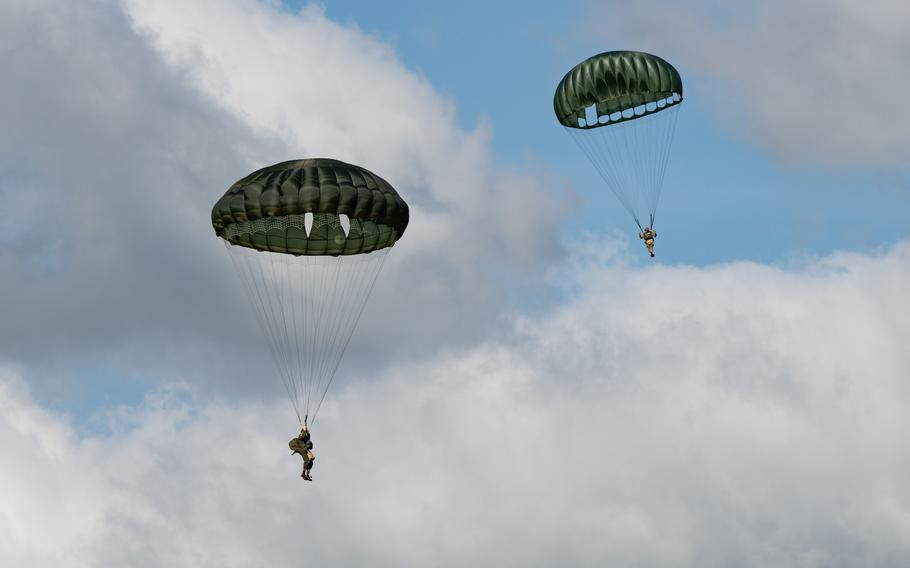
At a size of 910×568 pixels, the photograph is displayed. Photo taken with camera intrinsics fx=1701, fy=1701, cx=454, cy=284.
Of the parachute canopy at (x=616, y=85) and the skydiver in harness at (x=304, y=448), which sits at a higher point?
the parachute canopy at (x=616, y=85)

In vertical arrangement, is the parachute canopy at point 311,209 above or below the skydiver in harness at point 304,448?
above

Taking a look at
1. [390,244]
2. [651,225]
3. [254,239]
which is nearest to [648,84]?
[651,225]

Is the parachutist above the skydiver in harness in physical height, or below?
above

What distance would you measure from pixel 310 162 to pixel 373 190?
2.71 metres

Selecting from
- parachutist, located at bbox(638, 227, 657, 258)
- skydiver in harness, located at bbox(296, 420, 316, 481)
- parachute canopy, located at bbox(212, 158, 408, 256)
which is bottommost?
skydiver in harness, located at bbox(296, 420, 316, 481)

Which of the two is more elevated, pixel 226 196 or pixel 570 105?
pixel 570 105

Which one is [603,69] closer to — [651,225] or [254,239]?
[651,225]

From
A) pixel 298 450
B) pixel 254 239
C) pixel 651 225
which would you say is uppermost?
pixel 651 225

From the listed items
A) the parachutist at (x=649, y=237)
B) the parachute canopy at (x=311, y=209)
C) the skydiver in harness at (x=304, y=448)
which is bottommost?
the skydiver in harness at (x=304, y=448)

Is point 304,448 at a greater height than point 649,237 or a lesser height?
lesser

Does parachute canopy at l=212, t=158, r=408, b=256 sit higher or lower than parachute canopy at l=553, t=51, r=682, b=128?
lower

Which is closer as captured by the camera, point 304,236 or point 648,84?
point 304,236

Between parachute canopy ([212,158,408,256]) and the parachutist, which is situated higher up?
the parachutist

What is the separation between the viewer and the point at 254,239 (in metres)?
64.2
